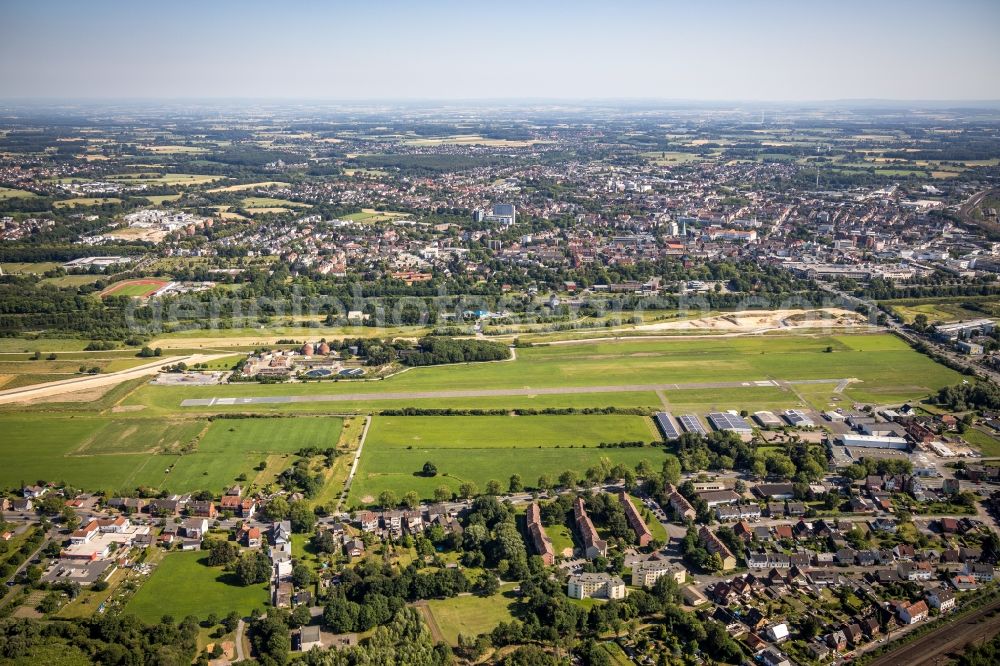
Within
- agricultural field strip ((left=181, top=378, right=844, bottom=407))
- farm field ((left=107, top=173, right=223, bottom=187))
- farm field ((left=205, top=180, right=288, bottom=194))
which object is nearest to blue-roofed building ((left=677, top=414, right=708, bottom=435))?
agricultural field strip ((left=181, top=378, right=844, bottom=407))

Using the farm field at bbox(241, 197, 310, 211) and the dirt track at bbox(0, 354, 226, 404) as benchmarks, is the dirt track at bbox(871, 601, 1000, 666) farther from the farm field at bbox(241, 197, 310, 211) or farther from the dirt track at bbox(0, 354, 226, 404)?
the farm field at bbox(241, 197, 310, 211)

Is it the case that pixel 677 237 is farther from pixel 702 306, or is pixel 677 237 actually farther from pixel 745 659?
pixel 745 659

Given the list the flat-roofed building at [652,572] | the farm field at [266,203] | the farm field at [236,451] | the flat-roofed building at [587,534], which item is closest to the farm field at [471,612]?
the flat-roofed building at [587,534]

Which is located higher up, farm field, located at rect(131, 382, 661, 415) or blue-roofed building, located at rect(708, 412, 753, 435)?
blue-roofed building, located at rect(708, 412, 753, 435)

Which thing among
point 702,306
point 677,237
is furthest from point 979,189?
point 702,306

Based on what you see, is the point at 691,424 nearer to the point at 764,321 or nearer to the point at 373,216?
the point at 764,321
